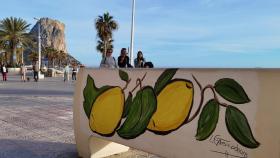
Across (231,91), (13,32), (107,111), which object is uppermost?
(13,32)

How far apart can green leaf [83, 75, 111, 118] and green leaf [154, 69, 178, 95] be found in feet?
4.16

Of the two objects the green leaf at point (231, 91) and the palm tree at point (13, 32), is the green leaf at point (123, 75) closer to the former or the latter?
the green leaf at point (231, 91)

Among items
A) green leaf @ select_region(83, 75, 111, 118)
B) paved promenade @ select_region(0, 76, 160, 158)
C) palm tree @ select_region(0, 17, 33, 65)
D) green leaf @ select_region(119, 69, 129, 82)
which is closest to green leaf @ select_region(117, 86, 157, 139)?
green leaf @ select_region(119, 69, 129, 82)

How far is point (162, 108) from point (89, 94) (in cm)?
162

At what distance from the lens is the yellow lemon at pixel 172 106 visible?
13.9ft

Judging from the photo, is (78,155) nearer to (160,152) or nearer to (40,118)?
(160,152)

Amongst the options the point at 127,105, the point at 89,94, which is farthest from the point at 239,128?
the point at 89,94

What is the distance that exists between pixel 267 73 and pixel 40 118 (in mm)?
7200

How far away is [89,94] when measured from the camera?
5.87m

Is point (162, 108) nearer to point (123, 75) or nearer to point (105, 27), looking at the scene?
point (123, 75)

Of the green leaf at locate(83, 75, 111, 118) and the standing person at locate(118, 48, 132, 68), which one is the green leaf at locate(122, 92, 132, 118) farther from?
the standing person at locate(118, 48, 132, 68)

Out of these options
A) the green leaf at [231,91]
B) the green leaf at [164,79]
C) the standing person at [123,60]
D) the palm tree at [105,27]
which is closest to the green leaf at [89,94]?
the green leaf at [164,79]

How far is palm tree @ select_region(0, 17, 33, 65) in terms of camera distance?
2472 inches

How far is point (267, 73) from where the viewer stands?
3426mm
